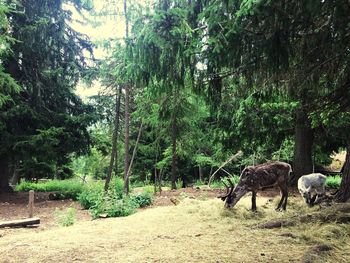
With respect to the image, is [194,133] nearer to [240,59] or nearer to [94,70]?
[94,70]

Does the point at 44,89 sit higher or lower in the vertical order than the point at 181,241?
Result: higher

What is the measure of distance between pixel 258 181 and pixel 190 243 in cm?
363

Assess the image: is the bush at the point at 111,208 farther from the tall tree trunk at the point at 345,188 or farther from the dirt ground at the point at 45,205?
the tall tree trunk at the point at 345,188

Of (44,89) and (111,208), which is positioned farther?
(44,89)

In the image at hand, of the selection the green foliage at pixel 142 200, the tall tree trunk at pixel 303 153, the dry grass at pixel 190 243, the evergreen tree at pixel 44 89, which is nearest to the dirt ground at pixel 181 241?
the dry grass at pixel 190 243

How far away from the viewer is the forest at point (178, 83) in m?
4.92

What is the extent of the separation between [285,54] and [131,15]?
223 cm

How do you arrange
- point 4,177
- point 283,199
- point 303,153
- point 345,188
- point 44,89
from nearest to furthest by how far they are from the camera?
1. point 345,188
2. point 283,199
3. point 303,153
4. point 44,89
5. point 4,177

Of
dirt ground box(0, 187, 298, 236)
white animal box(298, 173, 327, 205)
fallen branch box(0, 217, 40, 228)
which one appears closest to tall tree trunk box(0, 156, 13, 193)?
dirt ground box(0, 187, 298, 236)

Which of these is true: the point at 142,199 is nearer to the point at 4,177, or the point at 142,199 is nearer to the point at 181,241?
the point at 181,241

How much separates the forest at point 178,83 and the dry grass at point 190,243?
32cm

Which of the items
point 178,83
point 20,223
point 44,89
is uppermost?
point 44,89

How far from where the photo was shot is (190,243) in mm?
5941

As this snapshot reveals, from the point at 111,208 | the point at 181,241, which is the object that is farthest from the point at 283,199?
the point at 111,208
